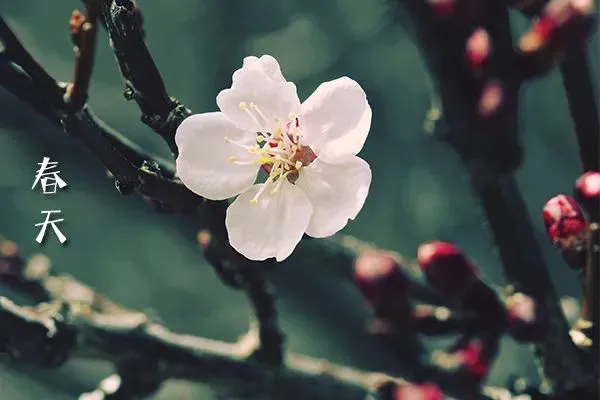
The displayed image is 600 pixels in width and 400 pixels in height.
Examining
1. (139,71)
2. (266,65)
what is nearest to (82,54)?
(139,71)

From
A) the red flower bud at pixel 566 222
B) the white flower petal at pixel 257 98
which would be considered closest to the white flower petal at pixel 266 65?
the white flower petal at pixel 257 98

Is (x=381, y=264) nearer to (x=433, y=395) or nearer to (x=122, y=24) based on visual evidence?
(x=433, y=395)

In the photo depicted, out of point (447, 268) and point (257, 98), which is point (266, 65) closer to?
point (257, 98)

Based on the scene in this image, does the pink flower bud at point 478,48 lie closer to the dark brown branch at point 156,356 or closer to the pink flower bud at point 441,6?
the pink flower bud at point 441,6

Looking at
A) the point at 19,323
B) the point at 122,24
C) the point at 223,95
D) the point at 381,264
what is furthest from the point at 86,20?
the point at 381,264

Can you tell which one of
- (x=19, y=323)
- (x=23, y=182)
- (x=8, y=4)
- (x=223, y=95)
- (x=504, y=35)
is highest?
(x=8, y=4)

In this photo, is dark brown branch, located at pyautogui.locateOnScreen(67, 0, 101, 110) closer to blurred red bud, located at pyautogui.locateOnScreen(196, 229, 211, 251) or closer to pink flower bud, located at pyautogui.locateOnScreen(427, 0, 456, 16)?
blurred red bud, located at pyautogui.locateOnScreen(196, 229, 211, 251)
